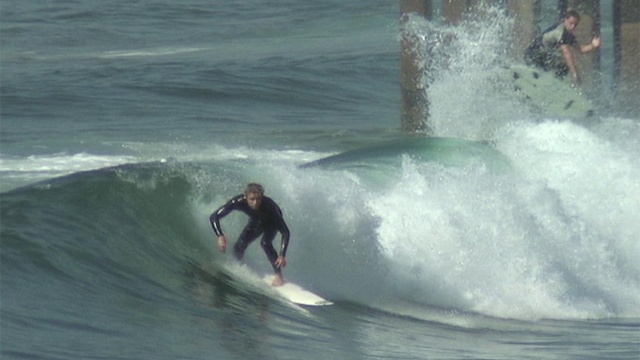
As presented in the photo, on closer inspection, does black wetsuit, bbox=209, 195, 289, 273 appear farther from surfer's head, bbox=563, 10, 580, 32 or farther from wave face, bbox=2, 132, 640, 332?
surfer's head, bbox=563, 10, 580, 32

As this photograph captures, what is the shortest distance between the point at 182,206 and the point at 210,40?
20.3 metres

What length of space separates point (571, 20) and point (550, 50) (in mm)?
491

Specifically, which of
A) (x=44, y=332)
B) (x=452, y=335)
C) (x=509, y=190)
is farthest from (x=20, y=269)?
(x=509, y=190)

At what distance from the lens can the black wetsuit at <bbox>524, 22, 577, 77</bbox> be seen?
16.8 m

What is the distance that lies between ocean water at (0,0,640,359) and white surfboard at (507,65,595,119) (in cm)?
17

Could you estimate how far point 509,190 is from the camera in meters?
13.2

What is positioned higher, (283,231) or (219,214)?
(219,214)

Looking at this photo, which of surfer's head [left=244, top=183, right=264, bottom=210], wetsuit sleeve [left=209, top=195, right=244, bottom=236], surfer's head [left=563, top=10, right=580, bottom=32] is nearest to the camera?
wetsuit sleeve [left=209, top=195, right=244, bottom=236]

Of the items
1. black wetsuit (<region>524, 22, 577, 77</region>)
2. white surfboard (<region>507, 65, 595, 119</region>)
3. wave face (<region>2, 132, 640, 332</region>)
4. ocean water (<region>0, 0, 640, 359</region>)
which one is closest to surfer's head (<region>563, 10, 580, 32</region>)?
black wetsuit (<region>524, 22, 577, 77</region>)

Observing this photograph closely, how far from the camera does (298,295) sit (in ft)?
37.4

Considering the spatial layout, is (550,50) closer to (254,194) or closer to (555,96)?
(555,96)

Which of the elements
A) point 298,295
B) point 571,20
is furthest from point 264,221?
point 571,20

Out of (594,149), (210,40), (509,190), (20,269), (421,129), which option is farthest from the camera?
(210,40)

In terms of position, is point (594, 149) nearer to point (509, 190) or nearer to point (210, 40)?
point (509, 190)
